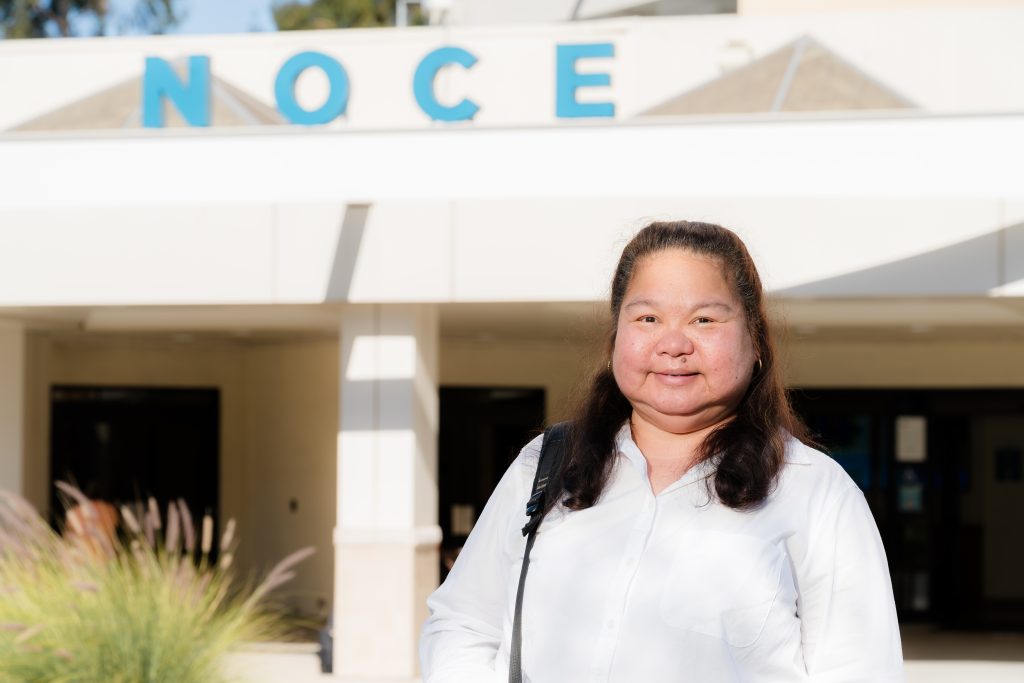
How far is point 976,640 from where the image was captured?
1487cm

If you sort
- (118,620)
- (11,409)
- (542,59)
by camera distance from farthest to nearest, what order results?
(11,409) → (542,59) → (118,620)

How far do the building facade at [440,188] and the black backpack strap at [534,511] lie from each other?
240 inches

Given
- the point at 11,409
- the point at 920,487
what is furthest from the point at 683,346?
the point at 920,487

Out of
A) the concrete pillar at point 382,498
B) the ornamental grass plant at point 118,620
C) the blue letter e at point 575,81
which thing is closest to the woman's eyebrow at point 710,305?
the ornamental grass plant at point 118,620

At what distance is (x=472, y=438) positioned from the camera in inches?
645

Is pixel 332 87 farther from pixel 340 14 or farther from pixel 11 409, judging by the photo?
pixel 340 14

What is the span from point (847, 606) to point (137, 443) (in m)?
16.1

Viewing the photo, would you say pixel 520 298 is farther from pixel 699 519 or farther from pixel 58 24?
pixel 58 24

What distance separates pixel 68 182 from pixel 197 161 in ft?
3.60

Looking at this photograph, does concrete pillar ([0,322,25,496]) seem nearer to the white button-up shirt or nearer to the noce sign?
the noce sign

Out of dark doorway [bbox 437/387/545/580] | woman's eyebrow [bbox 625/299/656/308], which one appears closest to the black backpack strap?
woman's eyebrow [bbox 625/299/656/308]

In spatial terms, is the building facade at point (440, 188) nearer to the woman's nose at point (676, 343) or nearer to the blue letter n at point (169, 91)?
the blue letter n at point (169, 91)

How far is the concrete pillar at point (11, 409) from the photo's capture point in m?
13.4

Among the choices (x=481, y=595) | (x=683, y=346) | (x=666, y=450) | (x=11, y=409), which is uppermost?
(x=11, y=409)
